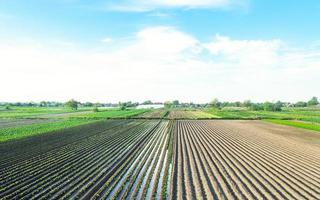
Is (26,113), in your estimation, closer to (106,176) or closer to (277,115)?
(277,115)

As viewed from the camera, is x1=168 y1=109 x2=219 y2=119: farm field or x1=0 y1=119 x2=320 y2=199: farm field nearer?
x1=0 y1=119 x2=320 y2=199: farm field

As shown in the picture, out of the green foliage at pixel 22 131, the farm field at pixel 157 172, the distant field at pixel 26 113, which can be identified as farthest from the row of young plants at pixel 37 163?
the distant field at pixel 26 113

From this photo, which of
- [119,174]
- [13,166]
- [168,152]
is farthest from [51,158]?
[168,152]

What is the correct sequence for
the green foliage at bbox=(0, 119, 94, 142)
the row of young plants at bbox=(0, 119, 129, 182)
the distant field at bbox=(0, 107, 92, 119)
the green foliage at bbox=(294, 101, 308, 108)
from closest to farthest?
the row of young plants at bbox=(0, 119, 129, 182)
the green foliage at bbox=(0, 119, 94, 142)
the distant field at bbox=(0, 107, 92, 119)
the green foliage at bbox=(294, 101, 308, 108)

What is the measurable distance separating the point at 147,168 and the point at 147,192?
4.06m

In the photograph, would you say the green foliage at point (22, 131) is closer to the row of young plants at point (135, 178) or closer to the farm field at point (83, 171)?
the farm field at point (83, 171)

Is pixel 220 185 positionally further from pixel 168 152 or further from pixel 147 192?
pixel 168 152

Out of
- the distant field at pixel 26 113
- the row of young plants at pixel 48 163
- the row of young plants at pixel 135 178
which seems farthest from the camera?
the distant field at pixel 26 113

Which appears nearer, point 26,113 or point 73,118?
point 73,118

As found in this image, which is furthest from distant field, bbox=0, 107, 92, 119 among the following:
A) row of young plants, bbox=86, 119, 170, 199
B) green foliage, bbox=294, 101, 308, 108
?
green foliage, bbox=294, 101, 308, 108

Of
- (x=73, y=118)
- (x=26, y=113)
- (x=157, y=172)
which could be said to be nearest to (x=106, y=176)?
(x=157, y=172)

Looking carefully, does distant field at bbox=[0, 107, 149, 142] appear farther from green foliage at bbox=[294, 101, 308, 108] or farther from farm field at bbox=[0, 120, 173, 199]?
green foliage at bbox=[294, 101, 308, 108]

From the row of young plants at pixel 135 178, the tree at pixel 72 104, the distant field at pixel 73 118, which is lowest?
the row of young plants at pixel 135 178

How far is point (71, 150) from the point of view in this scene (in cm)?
2056
